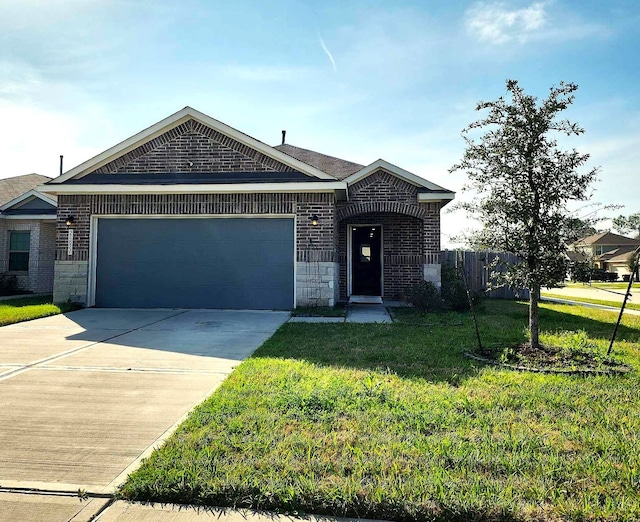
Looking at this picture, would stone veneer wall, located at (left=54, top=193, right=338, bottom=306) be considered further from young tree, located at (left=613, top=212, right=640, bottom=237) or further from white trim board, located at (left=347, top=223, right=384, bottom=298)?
young tree, located at (left=613, top=212, right=640, bottom=237)

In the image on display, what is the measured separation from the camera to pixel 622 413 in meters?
3.51

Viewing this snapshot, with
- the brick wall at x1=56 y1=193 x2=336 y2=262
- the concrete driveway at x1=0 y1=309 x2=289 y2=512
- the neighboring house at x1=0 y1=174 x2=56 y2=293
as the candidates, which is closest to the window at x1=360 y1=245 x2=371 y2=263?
the brick wall at x1=56 y1=193 x2=336 y2=262

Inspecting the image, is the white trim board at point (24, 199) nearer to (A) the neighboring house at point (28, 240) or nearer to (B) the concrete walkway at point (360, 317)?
(A) the neighboring house at point (28, 240)

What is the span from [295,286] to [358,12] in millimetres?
6247

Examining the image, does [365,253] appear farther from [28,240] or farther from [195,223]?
[28,240]

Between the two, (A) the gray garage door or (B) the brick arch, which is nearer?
(A) the gray garage door

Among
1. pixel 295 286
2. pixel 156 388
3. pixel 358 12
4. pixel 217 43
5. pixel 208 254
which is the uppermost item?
pixel 358 12

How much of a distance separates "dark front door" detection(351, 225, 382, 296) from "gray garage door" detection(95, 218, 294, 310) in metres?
3.79

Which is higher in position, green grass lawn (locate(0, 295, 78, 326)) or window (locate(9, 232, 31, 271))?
window (locate(9, 232, 31, 271))

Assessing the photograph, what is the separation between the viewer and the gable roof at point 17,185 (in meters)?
16.7

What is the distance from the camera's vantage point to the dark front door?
13.5 metres

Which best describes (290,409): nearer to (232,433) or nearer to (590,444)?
(232,433)

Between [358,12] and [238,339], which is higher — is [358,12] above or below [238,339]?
above

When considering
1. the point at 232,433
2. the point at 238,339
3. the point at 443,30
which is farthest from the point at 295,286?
the point at 232,433
